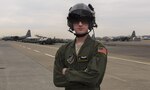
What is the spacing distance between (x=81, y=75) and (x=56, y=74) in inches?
12.3

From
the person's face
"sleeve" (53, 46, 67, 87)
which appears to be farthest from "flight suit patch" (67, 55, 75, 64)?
the person's face

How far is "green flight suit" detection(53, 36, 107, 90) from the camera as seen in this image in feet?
10.7

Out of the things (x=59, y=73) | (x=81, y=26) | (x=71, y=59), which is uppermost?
(x=81, y=26)

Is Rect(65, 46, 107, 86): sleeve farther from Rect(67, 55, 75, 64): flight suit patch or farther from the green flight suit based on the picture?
Rect(67, 55, 75, 64): flight suit patch

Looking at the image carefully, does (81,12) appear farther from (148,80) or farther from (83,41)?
(148,80)

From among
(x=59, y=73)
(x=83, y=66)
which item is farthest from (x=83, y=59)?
(x=59, y=73)

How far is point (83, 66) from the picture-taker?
11.0ft

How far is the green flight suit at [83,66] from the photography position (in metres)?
3.27

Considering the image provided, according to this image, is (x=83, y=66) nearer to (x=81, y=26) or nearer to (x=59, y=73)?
(x=59, y=73)

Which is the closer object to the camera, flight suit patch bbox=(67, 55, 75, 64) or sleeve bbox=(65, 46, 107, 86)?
sleeve bbox=(65, 46, 107, 86)

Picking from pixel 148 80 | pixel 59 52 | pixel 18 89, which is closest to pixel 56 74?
pixel 59 52

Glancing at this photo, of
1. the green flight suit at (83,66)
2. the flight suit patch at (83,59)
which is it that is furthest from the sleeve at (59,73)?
the flight suit patch at (83,59)

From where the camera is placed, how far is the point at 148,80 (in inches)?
551

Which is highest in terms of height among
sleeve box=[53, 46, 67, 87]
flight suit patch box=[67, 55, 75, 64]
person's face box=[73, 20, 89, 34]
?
person's face box=[73, 20, 89, 34]
